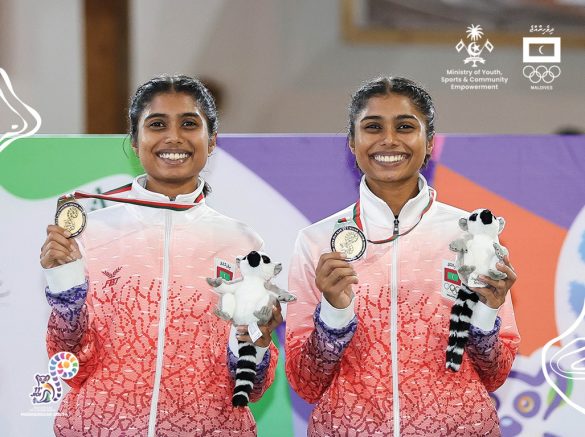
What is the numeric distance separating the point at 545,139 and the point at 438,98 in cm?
31

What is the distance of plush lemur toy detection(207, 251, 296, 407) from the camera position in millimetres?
1992

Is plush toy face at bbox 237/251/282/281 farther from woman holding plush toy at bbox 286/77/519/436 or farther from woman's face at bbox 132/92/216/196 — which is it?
woman's face at bbox 132/92/216/196

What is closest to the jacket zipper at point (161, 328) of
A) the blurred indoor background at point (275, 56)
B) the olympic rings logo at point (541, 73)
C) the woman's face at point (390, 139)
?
the blurred indoor background at point (275, 56)

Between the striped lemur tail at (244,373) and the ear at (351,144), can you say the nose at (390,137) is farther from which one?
the striped lemur tail at (244,373)

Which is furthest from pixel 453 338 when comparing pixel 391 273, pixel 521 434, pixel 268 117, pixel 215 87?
pixel 215 87

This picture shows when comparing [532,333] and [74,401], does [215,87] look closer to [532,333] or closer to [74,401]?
[74,401]

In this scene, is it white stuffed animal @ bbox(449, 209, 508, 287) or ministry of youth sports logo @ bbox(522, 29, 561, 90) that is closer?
white stuffed animal @ bbox(449, 209, 508, 287)

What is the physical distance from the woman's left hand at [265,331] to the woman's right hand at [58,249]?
464 mm

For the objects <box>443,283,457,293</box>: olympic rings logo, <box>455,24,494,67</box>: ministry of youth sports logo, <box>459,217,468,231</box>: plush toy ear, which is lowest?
<box>443,283,457,293</box>: olympic rings logo

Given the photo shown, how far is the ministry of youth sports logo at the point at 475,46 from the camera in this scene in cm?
217

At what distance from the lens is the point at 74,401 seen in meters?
2.13

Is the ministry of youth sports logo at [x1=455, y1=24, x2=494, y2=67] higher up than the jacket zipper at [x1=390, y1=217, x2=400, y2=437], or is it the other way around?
the ministry of youth sports logo at [x1=455, y1=24, x2=494, y2=67]

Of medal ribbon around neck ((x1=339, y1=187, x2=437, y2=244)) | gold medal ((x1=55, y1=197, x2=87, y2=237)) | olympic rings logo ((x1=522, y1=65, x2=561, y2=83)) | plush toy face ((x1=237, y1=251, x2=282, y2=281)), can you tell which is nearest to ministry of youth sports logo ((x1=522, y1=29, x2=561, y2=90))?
olympic rings logo ((x1=522, y1=65, x2=561, y2=83))

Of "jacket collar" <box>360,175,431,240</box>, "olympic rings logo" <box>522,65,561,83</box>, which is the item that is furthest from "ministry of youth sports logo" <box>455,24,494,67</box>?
"jacket collar" <box>360,175,431,240</box>
